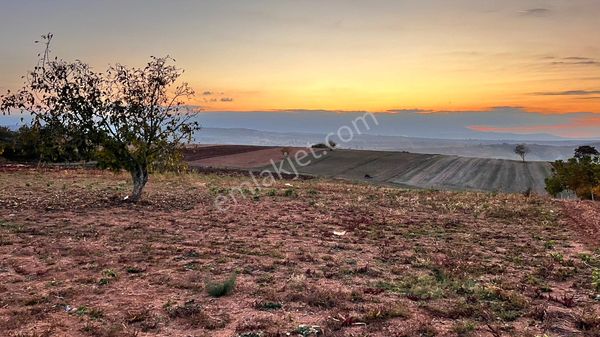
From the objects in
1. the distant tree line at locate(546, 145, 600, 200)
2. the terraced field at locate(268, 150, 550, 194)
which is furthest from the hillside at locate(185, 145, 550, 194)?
the distant tree line at locate(546, 145, 600, 200)

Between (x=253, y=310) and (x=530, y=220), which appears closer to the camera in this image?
(x=253, y=310)

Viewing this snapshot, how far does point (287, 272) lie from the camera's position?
37.9ft

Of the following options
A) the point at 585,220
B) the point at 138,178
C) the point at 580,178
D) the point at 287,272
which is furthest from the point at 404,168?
the point at 287,272

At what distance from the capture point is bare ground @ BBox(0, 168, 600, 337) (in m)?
8.16

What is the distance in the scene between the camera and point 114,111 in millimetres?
21797

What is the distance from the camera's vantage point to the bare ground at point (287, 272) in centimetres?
816

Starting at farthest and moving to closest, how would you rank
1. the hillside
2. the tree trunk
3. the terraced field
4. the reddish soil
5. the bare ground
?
the hillside, the terraced field, the tree trunk, the reddish soil, the bare ground

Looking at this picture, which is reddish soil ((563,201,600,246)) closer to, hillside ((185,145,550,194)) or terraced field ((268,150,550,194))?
terraced field ((268,150,550,194))

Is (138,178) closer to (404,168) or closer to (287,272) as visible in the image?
(287,272)

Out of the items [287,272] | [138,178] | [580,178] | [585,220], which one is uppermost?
[138,178]

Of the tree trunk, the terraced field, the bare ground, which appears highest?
the tree trunk

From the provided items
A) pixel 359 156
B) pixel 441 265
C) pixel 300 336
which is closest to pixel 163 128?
pixel 441 265

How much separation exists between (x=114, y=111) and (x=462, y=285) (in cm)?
1829

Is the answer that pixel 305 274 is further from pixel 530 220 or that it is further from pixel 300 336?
pixel 530 220
